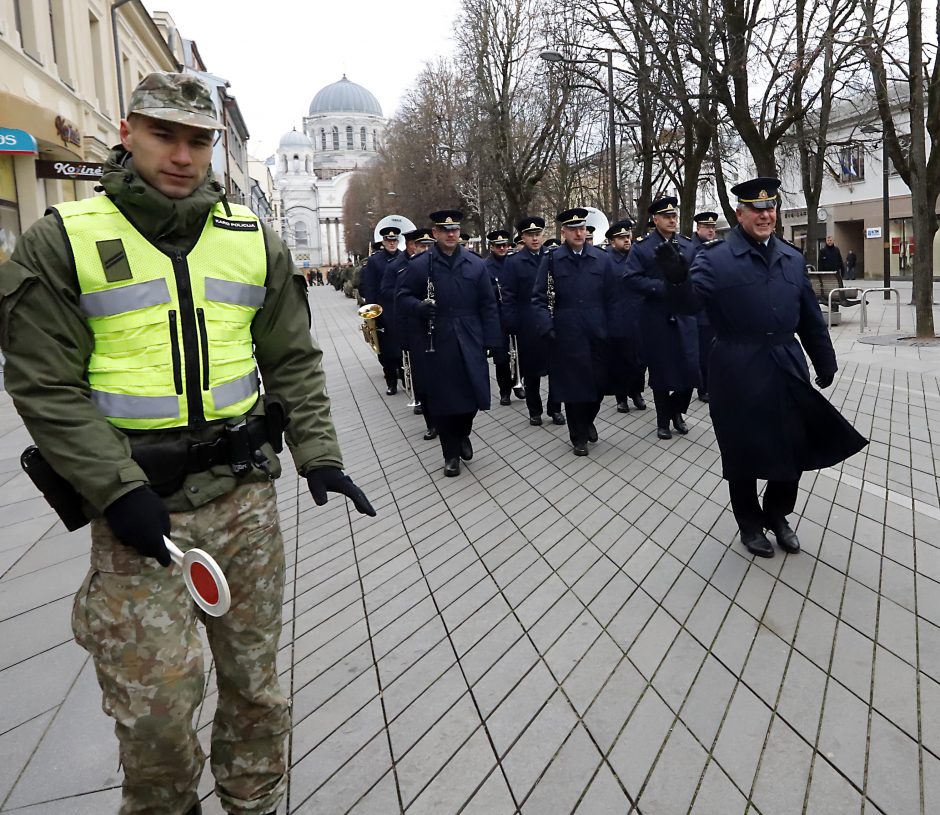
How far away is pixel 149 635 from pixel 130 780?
372 millimetres

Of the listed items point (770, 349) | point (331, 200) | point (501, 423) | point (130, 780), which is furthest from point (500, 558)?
point (331, 200)

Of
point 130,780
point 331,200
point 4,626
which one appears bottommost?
point 4,626

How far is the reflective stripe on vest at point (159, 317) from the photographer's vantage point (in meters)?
2.12

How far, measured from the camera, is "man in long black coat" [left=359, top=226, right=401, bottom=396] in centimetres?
1064

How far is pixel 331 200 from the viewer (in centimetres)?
13375

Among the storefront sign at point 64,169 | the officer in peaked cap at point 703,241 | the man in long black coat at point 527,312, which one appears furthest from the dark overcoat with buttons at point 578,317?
the storefront sign at point 64,169

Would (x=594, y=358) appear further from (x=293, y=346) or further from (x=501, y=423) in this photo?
(x=293, y=346)

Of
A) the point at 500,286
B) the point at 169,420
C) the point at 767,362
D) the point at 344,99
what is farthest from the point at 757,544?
the point at 344,99

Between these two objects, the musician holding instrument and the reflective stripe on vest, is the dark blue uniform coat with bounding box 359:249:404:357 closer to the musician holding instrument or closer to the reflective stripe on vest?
the musician holding instrument

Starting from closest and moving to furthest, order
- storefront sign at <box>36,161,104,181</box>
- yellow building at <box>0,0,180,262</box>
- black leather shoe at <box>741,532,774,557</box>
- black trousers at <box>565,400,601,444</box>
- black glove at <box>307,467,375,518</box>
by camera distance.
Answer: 1. black glove at <box>307,467,375,518</box>
2. black leather shoe at <box>741,532,774,557</box>
3. black trousers at <box>565,400,601,444</box>
4. yellow building at <box>0,0,180,262</box>
5. storefront sign at <box>36,161,104,181</box>

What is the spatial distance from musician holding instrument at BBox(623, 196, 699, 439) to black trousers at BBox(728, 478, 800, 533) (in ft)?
9.44

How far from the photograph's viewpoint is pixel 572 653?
3598 mm

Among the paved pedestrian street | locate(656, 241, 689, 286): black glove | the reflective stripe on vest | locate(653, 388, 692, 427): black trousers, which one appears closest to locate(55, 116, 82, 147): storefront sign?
the paved pedestrian street

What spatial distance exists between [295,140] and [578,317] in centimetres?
14058
